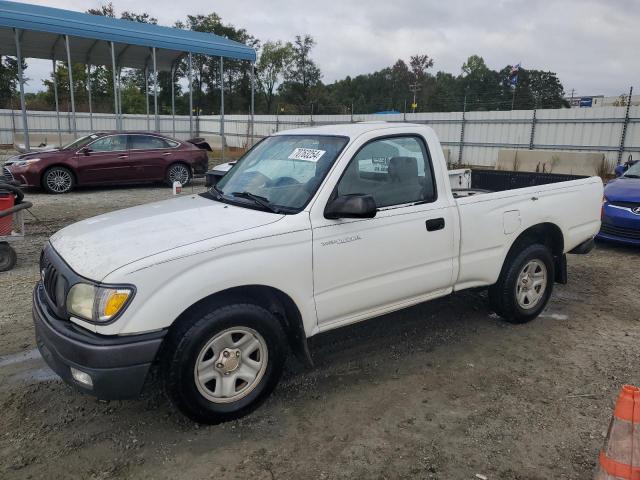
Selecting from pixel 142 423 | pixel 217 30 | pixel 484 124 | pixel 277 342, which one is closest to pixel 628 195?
pixel 277 342

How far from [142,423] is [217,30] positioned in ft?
232

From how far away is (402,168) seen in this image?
401 centimetres

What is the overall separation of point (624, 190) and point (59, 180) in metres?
12.0

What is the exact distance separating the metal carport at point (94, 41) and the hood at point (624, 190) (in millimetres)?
15233

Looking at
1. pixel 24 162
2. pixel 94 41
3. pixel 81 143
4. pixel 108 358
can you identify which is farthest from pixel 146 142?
pixel 108 358

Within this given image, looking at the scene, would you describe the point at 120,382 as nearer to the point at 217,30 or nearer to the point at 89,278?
the point at 89,278

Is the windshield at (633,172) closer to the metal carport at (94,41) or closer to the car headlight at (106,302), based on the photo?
the car headlight at (106,302)

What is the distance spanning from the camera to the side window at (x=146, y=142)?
44.6ft

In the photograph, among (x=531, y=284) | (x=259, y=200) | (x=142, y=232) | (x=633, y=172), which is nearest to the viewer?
(x=142, y=232)

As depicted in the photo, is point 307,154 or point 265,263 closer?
point 265,263

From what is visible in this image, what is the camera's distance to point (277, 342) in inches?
128

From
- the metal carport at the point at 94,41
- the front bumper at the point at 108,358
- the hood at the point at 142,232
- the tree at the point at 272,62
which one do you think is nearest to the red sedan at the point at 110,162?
the metal carport at the point at 94,41

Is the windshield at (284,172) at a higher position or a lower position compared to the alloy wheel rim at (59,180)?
higher

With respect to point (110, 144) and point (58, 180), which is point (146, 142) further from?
point (58, 180)
